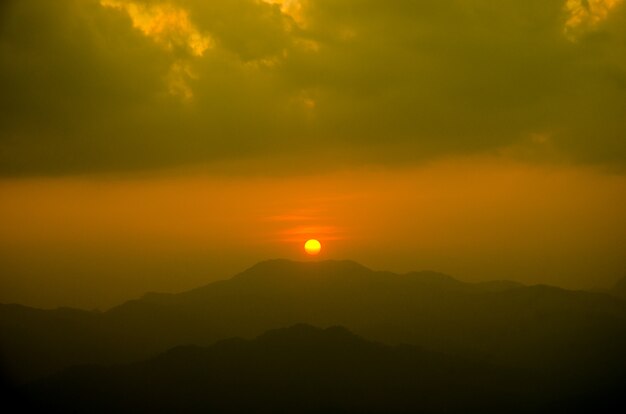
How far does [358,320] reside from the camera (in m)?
34.4

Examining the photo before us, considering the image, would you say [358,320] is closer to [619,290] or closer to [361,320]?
[361,320]

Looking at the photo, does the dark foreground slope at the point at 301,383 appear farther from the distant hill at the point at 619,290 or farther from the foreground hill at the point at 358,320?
the distant hill at the point at 619,290

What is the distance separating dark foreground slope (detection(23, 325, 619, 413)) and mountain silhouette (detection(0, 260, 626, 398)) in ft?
2.98

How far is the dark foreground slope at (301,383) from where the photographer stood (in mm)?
27641

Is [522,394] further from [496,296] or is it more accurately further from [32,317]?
[32,317]

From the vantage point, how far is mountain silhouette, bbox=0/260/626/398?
98.9 ft

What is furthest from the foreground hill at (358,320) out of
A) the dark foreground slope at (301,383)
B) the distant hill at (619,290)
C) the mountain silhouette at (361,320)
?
the dark foreground slope at (301,383)

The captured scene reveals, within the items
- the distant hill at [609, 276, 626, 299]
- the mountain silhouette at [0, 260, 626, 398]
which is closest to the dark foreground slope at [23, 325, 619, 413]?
the mountain silhouette at [0, 260, 626, 398]

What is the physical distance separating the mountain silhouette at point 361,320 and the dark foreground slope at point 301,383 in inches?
35.8

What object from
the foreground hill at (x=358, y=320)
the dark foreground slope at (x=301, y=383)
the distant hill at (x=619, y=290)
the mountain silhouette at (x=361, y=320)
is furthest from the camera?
the distant hill at (x=619, y=290)

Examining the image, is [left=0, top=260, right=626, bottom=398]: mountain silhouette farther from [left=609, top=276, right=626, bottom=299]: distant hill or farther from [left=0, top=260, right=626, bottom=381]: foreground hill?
[left=609, top=276, right=626, bottom=299]: distant hill

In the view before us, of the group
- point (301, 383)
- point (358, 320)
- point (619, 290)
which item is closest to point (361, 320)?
point (358, 320)

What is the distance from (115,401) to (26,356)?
5.78 m

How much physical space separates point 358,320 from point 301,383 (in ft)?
18.5
